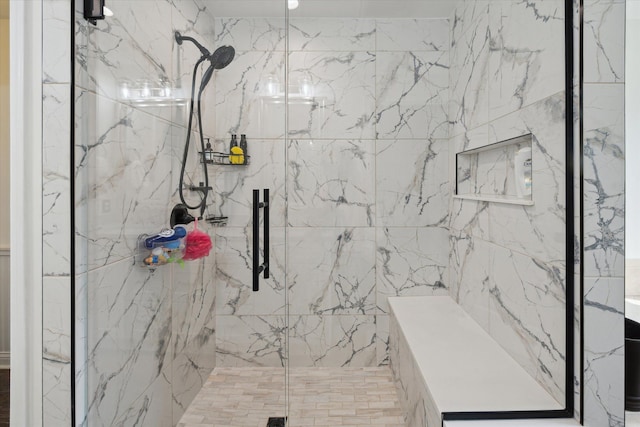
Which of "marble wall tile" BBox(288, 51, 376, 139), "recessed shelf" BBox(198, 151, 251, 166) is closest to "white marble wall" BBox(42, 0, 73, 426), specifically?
"recessed shelf" BBox(198, 151, 251, 166)

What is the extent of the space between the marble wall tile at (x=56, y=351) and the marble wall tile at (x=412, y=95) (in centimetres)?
163

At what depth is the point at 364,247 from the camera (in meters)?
2.20

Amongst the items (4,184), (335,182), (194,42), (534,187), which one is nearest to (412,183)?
(335,182)

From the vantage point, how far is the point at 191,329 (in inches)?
52.3

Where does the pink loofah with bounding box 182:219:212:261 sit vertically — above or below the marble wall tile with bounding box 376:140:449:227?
below

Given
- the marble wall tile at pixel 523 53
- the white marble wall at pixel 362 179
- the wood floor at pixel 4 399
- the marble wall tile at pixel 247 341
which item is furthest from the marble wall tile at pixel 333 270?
the wood floor at pixel 4 399

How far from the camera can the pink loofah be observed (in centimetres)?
130

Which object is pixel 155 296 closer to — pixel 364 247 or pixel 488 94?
pixel 364 247

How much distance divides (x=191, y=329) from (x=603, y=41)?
1.55 metres

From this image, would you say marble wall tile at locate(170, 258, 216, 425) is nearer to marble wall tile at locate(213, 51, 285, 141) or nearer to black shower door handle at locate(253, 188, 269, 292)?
black shower door handle at locate(253, 188, 269, 292)

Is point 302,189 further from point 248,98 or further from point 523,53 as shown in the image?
point 523,53

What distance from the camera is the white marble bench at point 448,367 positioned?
136cm

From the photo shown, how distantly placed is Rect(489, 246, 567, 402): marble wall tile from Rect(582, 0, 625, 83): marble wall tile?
604mm

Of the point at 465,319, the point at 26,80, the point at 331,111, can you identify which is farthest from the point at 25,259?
the point at 465,319
